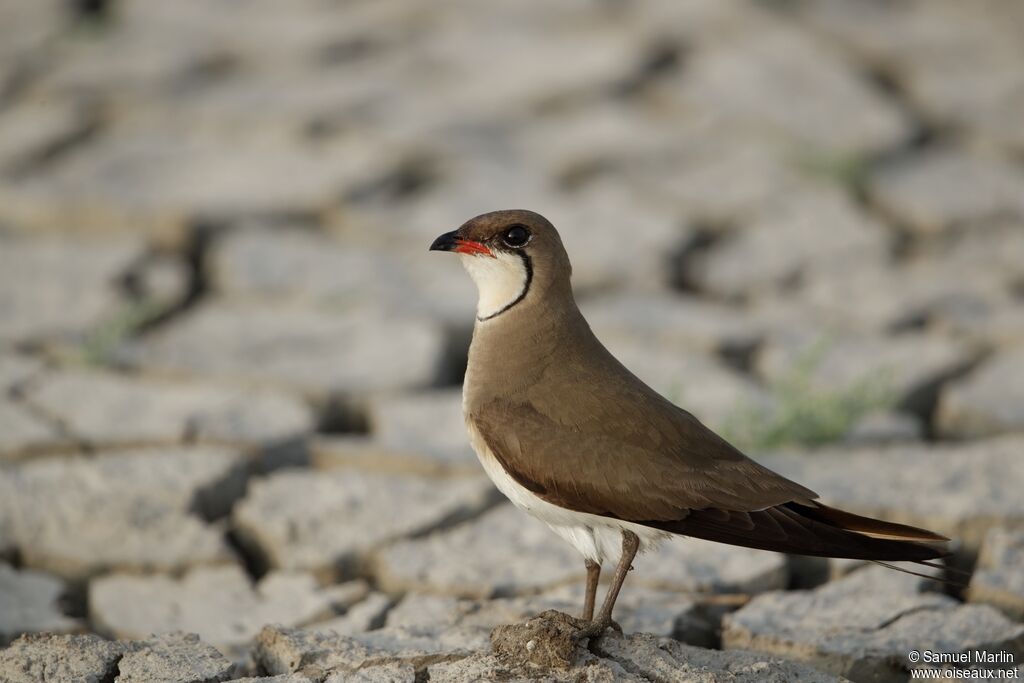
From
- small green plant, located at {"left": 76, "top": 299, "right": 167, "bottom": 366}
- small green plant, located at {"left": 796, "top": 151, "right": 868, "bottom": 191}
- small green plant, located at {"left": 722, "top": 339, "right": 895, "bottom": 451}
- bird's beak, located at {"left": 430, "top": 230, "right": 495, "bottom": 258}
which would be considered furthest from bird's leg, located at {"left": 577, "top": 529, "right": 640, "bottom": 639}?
small green plant, located at {"left": 796, "top": 151, "right": 868, "bottom": 191}

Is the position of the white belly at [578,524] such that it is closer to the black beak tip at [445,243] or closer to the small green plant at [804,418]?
the black beak tip at [445,243]

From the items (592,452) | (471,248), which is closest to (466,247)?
(471,248)

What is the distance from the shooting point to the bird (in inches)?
81.4

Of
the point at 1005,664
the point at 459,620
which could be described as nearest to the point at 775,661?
the point at 1005,664

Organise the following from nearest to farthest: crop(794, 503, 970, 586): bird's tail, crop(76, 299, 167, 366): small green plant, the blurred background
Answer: crop(794, 503, 970, 586): bird's tail
the blurred background
crop(76, 299, 167, 366): small green plant

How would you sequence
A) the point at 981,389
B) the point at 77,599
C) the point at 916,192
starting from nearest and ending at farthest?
the point at 77,599
the point at 981,389
the point at 916,192

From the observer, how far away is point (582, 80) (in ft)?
17.8

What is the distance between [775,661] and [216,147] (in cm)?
349

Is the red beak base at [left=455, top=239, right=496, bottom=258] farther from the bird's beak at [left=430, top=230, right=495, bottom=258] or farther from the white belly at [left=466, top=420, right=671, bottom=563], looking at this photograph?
the white belly at [left=466, top=420, right=671, bottom=563]

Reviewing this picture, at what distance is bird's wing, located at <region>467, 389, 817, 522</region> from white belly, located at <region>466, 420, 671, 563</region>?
0.06 feet

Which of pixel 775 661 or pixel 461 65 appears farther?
pixel 461 65

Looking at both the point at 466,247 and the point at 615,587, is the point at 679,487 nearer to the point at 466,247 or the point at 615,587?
the point at 615,587

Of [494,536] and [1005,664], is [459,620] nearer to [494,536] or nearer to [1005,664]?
[494,536]

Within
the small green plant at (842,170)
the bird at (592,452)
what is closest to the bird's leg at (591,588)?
the bird at (592,452)
